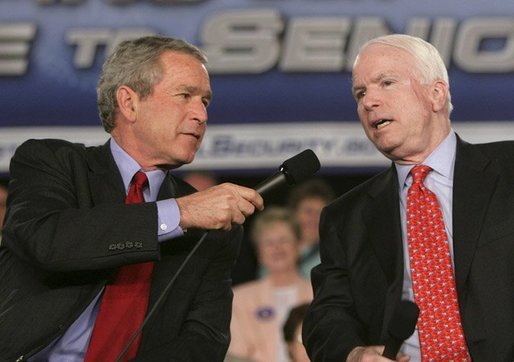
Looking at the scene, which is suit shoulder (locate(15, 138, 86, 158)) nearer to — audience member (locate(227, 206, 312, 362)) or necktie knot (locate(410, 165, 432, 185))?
necktie knot (locate(410, 165, 432, 185))

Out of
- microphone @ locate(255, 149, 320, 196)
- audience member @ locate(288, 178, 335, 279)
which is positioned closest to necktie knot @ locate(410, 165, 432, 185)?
microphone @ locate(255, 149, 320, 196)

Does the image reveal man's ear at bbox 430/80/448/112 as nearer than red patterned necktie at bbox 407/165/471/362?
No

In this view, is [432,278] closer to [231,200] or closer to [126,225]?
[231,200]

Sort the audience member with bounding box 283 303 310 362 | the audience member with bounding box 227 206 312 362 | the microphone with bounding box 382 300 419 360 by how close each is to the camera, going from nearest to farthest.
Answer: the microphone with bounding box 382 300 419 360
the audience member with bounding box 283 303 310 362
the audience member with bounding box 227 206 312 362

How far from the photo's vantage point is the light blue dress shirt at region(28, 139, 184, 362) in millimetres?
2320

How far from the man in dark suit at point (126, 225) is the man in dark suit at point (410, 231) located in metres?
0.31

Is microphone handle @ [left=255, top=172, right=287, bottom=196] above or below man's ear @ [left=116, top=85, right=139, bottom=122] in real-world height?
above

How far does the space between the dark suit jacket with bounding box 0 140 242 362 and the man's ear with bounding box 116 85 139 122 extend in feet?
0.36

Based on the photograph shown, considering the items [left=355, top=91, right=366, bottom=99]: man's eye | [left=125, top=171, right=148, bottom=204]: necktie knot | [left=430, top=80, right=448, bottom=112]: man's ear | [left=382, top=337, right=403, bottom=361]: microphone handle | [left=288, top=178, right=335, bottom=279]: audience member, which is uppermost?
[left=430, top=80, right=448, bottom=112]: man's ear

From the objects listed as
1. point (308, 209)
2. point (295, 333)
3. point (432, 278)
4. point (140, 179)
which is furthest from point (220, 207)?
point (308, 209)

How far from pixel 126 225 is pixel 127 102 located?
484mm

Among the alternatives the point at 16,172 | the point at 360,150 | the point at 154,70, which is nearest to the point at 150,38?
the point at 154,70

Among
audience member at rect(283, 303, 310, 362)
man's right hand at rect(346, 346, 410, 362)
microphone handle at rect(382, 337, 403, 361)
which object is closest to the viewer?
microphone handle at rect(382, 337, 403, 361)

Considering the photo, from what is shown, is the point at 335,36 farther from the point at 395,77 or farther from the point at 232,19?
the point at 395,77
